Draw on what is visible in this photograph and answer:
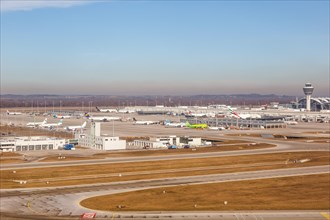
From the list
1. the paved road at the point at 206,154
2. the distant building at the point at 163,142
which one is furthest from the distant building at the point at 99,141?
the paved road at the point at 206,154

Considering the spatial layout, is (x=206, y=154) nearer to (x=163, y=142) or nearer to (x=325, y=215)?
(x=163, y=142)

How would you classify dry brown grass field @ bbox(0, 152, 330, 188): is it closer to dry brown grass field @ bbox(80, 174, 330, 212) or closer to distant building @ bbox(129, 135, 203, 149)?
dry brown grass field @ bbox(80, 174, 330, 212)

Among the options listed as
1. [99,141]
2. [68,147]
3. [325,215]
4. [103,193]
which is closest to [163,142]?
[99,141]

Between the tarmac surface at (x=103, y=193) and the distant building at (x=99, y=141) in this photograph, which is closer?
the tarmac surface at (x=103, y=193)

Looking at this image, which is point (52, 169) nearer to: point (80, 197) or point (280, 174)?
point (80, 197)

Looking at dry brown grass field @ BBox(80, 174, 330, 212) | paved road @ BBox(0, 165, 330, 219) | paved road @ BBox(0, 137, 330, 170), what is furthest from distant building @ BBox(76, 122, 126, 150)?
dry brown grass field @ BBox(80, 174, 330, 212)

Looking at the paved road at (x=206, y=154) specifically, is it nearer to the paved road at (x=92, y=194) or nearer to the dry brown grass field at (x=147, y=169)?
the dry brown grass field at (x=147, y=169)

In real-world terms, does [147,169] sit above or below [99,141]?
below
